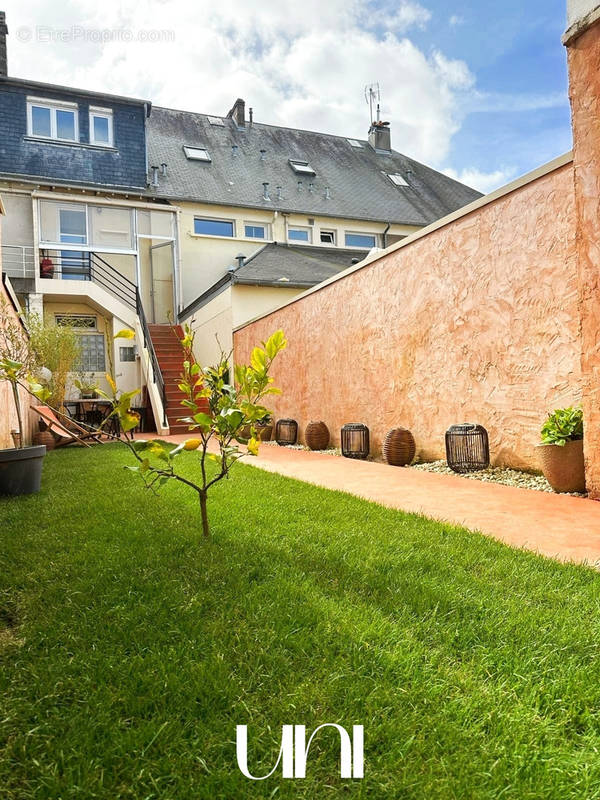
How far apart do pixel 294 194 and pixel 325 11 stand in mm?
11749

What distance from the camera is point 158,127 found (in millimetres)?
18984

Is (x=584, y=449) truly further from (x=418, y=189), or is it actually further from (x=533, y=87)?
(x=418, y=189)

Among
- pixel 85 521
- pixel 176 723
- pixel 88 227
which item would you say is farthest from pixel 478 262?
pixel 88 227

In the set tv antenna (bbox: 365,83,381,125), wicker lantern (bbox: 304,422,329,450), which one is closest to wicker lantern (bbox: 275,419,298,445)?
wicker lantern (bbox: 304,422,329,450)

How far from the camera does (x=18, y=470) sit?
4543 mm

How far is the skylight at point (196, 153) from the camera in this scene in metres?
18.4

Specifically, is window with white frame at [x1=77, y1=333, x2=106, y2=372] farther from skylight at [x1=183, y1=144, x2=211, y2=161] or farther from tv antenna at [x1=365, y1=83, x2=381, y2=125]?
tv antenna at [x1=365, y1=83, x2=381, y2=125]

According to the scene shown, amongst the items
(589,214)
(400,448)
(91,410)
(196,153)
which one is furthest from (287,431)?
(196,153)

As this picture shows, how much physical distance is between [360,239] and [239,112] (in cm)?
714

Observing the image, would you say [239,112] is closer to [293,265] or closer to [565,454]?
[293,265]

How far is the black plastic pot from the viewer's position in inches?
178

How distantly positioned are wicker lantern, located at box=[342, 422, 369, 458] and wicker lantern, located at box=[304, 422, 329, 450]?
1.15 meters

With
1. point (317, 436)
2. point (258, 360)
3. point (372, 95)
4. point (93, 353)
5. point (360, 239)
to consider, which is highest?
point (372, 95)

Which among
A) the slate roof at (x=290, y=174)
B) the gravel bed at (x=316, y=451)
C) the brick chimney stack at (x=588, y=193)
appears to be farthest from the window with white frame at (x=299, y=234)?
the brick chimney stack at (x=588, y=193)
